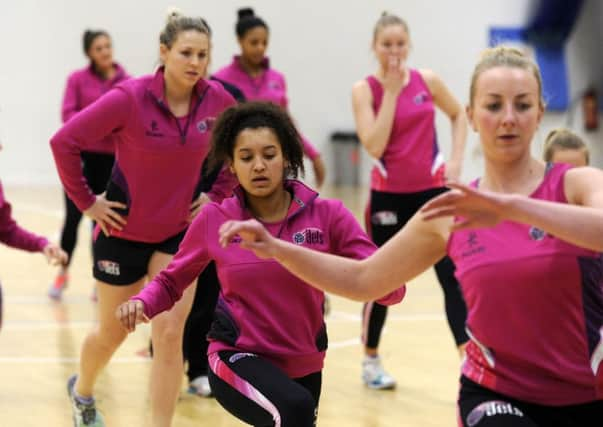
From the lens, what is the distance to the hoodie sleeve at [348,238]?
3467 mm

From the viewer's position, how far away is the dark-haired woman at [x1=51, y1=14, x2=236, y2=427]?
4637 mm

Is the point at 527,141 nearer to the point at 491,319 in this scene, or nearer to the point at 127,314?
the point at 491,319

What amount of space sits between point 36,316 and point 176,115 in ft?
11.5

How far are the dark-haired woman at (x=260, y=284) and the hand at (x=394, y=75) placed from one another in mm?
2144

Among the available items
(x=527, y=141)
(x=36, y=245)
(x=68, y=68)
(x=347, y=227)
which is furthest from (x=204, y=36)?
(x=68, y=68)

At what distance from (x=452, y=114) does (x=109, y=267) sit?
231cm

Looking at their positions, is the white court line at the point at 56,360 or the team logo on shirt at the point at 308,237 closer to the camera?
the team logo on shirt at the point at 308,237

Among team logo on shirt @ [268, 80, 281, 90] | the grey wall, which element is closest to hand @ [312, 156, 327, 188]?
team logo on shirt @ [268, 80, 281, 90]

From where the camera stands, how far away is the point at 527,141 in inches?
108

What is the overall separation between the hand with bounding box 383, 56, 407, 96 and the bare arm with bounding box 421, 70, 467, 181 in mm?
296

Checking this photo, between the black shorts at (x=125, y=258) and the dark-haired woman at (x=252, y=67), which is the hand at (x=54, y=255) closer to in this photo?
the black shorts at (x=125, y=258)

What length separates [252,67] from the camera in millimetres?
7547

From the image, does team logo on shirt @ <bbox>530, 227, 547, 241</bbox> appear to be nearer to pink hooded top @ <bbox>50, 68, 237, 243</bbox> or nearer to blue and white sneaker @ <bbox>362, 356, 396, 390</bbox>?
pink hooded top @ <bbox>50, 68, 237, 243</bbox>

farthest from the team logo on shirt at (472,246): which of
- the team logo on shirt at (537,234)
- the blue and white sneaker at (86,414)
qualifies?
the blue and white sneaker at (86,414)
